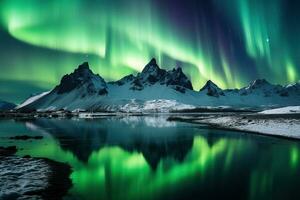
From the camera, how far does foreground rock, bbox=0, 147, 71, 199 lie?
67.5ft

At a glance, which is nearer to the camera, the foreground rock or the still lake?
the foreground rock

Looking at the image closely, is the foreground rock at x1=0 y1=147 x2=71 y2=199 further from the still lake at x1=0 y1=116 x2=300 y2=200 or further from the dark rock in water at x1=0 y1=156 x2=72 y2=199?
the still lake at x1=0 y1=116 x2=300 y2=200

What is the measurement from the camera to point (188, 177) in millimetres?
27234

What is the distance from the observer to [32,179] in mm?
24484

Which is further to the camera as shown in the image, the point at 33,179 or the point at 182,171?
the point at 182,171

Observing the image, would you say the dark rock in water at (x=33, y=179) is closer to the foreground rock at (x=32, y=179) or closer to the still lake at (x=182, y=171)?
the foreground rock at (x=32, y=179)

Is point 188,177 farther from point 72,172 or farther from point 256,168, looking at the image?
point 72,172

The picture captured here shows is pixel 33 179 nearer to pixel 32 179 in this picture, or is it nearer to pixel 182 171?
pixel 32 179

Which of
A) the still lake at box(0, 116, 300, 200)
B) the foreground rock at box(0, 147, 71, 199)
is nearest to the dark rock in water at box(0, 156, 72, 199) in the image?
the foreground rock at box(0, 147, 71, 199)

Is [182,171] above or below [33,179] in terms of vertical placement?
below

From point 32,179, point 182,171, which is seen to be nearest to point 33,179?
point 32,179

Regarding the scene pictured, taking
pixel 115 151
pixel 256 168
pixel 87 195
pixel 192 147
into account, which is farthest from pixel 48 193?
pixel 192 147

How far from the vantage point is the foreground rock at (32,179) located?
20562mm

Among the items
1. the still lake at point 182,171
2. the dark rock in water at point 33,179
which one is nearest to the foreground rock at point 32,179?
the dark rock in water at point 33,179
